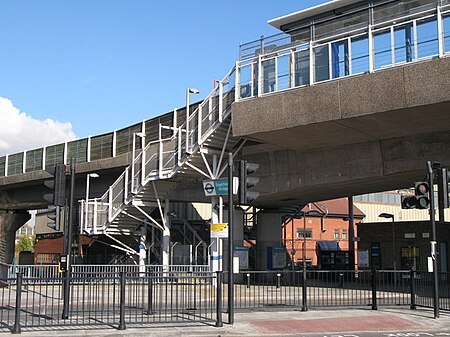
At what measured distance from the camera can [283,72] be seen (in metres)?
23.9

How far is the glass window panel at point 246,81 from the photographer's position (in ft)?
82.0

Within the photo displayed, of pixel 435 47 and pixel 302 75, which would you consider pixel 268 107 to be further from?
pixel 435 47

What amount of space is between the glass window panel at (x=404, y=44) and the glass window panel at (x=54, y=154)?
3038 cm

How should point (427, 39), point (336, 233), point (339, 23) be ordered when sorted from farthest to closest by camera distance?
point (336, 233), point (339, 23), point (427, 39)

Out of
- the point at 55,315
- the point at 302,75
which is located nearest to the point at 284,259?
the point at 302,75

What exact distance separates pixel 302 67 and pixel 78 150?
80.5ft

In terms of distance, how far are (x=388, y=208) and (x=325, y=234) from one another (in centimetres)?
1590

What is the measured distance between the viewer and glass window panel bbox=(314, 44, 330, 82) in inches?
887

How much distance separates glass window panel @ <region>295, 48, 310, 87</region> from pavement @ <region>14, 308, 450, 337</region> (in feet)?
30.8

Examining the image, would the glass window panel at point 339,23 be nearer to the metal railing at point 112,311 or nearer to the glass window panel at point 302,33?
the glass window panel at point 302,33

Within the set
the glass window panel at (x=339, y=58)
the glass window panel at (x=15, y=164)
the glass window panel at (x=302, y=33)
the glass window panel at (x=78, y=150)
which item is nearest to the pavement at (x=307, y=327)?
the glass window panel at (x=339, y=58)

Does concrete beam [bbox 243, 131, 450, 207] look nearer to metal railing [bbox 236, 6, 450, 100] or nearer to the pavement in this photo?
metal railing [bbox 236, 6, 450, 100]

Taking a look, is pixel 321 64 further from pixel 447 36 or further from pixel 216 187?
pixel 216 187

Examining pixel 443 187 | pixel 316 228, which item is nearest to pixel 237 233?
pixel 443 187
